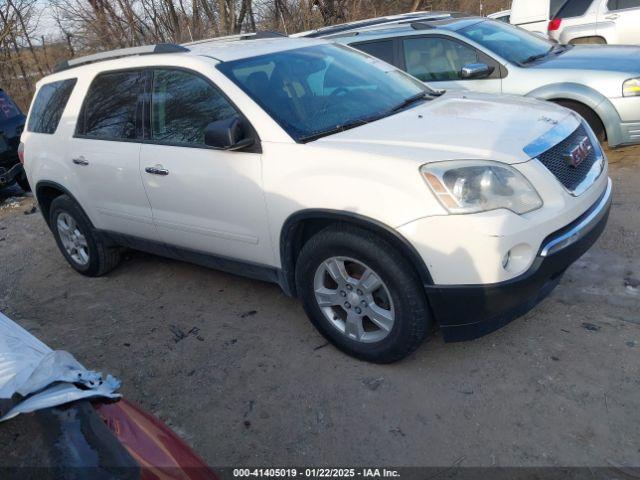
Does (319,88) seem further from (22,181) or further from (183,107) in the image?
(22,181)

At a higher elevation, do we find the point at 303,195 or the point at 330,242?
the point at 303,195

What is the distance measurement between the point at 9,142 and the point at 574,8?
9166mm

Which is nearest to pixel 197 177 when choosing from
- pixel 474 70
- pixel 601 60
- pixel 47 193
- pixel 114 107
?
pixel 114 107

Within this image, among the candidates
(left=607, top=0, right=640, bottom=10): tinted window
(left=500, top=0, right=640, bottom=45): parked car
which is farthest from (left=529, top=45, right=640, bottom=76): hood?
(left=607, top=0, right=640, bottom=10): tinted window

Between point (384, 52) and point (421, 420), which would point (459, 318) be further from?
point (384, 52)

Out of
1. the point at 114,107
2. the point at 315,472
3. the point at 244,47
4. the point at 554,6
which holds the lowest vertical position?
the point at 315,472

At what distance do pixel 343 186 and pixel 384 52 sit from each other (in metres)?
4.26

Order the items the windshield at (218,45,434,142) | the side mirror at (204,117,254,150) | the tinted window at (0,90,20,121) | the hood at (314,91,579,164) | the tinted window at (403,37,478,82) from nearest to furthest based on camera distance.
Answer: the hood at (314,91,579,164), the side mirror at (204,117,254,150), the windshield at (218,45,434,142), the tinted window at (403,37,478,82), the tinted window at (0,90,20,121)

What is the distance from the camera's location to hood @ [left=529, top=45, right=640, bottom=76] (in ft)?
18.8

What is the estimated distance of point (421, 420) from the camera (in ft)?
9.35

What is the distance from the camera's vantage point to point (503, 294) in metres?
2.78

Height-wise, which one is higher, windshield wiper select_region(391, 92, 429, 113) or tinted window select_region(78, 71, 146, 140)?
tinted window select_region(78, 71, 146, 140)

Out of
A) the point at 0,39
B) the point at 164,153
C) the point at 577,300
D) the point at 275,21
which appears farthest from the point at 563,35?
the point at 0,39

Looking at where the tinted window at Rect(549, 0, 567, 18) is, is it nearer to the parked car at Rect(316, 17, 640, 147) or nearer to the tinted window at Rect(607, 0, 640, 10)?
the tinted window at Rect(607, 0, 640, 10)
